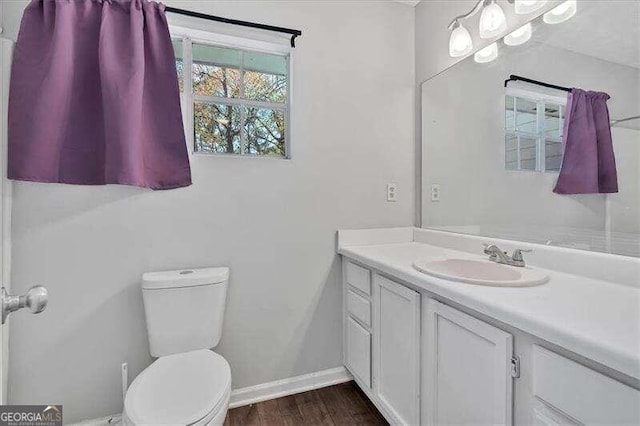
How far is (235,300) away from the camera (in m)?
1.67

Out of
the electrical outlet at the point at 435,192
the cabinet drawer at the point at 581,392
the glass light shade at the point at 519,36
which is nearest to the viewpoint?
the cabinet drawer at the point at 581,392

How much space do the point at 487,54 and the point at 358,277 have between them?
1328 mm

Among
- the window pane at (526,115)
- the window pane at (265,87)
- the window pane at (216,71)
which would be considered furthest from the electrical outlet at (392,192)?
the window pane at (216,71)

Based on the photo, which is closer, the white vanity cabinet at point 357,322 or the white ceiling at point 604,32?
the white ceiling at point 604,32

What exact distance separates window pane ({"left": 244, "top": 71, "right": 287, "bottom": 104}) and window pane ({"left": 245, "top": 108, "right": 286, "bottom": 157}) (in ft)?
0.24

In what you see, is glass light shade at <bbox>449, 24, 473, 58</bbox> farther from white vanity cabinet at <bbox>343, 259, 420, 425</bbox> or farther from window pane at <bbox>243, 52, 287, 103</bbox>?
white vanity cabinet at <bbox>343, 259, 420, 425</bbox>

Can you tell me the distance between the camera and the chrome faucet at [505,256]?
50.5 inches

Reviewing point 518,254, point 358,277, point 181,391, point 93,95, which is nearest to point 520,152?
point 518,254

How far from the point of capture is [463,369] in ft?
3.29

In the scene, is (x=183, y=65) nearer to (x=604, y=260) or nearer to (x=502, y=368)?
(x=502, y=368)

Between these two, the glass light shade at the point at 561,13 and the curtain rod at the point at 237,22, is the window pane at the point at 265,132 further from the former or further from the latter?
the glass light shade at the point at 561,13

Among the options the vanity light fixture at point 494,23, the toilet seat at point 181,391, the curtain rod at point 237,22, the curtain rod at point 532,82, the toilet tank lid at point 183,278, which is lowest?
the toilet seat at point 181,391

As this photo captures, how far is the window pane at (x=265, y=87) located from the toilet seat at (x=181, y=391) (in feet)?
4.58

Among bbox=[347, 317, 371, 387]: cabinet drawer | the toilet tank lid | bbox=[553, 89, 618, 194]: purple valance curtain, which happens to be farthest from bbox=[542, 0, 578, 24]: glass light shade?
the toilet tank lid
